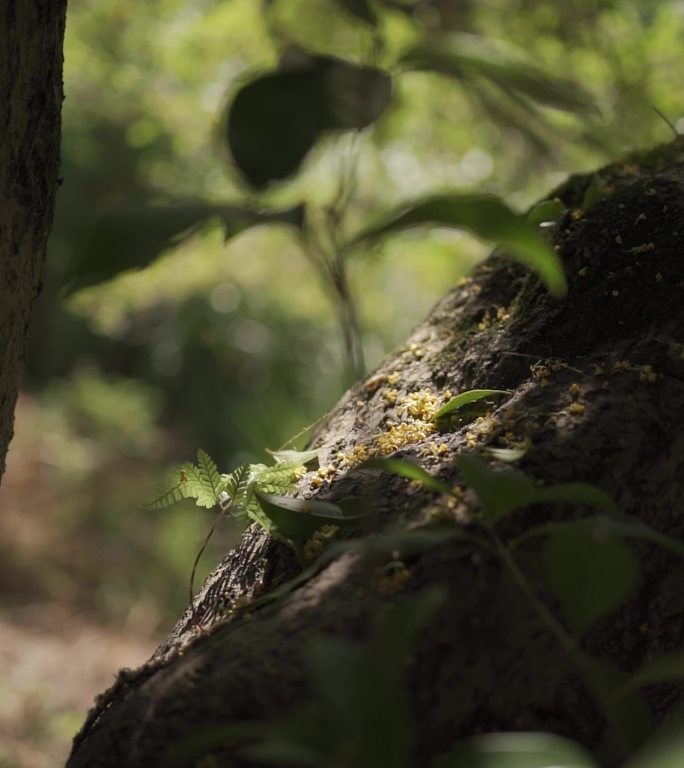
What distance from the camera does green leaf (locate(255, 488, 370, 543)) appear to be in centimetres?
87

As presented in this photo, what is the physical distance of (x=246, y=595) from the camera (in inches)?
36.9

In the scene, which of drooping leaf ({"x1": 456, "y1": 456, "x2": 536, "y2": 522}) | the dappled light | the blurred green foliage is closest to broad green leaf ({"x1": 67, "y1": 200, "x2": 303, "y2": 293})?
the dappled light

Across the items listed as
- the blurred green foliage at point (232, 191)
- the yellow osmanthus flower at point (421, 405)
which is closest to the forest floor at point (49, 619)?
the blurred green foliage at point (232, 191)

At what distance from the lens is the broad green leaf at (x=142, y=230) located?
0.58 meters

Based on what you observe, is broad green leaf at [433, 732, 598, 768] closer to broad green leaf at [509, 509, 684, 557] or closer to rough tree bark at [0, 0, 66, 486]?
broad green leaf at [509, 509, 684, 557]

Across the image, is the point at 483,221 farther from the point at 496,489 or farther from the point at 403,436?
the point at 403,436

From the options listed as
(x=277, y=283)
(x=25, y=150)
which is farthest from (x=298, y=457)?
(x=277, y=283)

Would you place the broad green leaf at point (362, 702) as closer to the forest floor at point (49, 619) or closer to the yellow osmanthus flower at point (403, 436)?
the yellow osmanthus flower at point (403, 436)

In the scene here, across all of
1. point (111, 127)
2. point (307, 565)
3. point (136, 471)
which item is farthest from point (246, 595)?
point (111, 127)

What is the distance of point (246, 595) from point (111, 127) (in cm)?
697

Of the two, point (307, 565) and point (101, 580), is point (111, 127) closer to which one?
point (101, 580)

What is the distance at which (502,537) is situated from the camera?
795 millimetres

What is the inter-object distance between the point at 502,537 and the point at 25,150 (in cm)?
62

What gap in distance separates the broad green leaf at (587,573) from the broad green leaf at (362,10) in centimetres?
44
